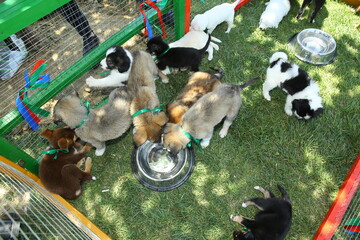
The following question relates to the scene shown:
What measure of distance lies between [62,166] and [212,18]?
3604 millimetres

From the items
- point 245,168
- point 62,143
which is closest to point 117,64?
point 62,143

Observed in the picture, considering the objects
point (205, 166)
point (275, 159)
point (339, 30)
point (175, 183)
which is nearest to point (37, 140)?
point (175, 183)

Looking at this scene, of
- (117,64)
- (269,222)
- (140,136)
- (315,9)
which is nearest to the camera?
(269,222)

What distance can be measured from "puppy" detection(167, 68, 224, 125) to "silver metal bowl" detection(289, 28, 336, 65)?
212 centimetres

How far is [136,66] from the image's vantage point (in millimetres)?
3785

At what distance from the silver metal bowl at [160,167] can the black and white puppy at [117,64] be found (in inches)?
47.8

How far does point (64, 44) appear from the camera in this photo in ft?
17.2

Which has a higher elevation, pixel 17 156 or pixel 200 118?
pixel 17 156

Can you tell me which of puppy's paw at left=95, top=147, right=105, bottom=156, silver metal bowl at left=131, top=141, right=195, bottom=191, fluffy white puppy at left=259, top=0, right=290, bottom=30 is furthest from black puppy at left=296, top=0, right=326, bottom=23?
puppy's paw at left=95, top=147, right=105, bottom=156

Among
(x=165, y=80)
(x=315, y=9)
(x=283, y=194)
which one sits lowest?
A: (x=283, y=194)

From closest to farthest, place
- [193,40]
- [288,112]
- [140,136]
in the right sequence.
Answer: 1. [140,136]
2. [288,112]
3. [193,40]

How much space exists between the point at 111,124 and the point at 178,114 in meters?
0.93

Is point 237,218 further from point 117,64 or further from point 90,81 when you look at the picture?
point 90,81

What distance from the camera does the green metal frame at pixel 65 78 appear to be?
3.26 m
